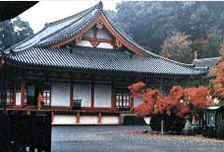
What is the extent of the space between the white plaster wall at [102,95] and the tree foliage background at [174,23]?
39.2 meters

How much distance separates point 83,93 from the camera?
95.1 ft

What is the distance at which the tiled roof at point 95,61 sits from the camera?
26.5 m

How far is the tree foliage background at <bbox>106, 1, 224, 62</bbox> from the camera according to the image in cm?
6762

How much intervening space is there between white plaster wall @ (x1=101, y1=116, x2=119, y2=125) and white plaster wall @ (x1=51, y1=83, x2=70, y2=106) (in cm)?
290

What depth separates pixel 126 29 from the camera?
74125 mm

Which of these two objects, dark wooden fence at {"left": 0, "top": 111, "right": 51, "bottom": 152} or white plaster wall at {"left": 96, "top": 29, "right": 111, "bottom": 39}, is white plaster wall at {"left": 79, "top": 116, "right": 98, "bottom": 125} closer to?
white plaster wall at {"left": 96, "top": 29, "right": 111, "bottom": 39}

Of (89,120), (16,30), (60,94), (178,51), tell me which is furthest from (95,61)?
(16,30)

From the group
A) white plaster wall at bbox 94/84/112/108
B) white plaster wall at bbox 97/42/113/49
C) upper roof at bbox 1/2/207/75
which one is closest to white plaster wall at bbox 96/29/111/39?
white plaster wall at bbox 97/42/113/49

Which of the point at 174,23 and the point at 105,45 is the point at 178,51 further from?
the point at 105,45

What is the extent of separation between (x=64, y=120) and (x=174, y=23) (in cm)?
4936

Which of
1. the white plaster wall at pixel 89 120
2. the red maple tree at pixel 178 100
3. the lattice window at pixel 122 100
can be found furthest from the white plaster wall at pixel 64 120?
the red maple tree at pixel 178 100

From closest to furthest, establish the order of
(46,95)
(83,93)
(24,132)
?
(24,132) < (46,95) < (83,93)

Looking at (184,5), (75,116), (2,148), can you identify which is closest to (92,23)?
(75,116)

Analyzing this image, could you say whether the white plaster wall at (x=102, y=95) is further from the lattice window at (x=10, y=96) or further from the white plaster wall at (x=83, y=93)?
the lattice window at (x=10, y=96)
